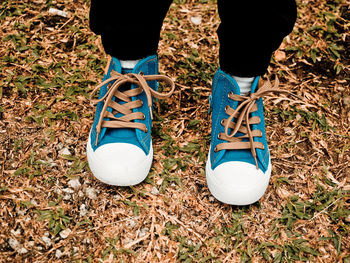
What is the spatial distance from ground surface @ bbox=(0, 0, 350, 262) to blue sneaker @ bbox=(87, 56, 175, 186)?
175 mm

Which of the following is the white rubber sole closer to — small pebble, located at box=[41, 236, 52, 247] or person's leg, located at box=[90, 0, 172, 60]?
person's leg, located at box=[90, 0, 172, 60]

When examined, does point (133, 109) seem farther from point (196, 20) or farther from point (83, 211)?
point (196, 20)

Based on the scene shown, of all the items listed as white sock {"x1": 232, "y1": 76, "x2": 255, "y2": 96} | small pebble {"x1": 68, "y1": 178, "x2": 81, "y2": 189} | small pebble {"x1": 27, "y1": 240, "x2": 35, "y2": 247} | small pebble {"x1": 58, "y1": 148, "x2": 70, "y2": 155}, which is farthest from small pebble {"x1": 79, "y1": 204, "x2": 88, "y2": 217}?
white sock {"x1": 232, "y1": 76, "x2": 255, "y2": 96}

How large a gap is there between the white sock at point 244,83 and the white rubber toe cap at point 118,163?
62 cm

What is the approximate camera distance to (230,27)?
1447 mm

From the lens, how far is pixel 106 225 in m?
1.71

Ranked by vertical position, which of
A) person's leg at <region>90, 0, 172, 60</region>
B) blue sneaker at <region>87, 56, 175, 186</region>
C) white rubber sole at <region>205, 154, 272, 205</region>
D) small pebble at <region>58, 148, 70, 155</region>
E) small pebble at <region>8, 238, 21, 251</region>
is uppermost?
person's leg at <region>90, 0, 172, 60</region>

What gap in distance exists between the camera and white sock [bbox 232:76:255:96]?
1.71m

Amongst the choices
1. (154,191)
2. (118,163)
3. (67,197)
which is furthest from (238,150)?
(67,197)

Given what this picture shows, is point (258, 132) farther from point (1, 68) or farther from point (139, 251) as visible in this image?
point (1, 68)

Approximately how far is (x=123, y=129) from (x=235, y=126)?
0.59 m

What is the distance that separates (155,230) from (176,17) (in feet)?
6.10

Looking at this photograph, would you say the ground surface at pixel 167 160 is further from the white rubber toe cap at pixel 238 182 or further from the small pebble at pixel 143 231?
the white rubber toe cap at pixel 238 182

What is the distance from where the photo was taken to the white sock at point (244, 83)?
171 cm
